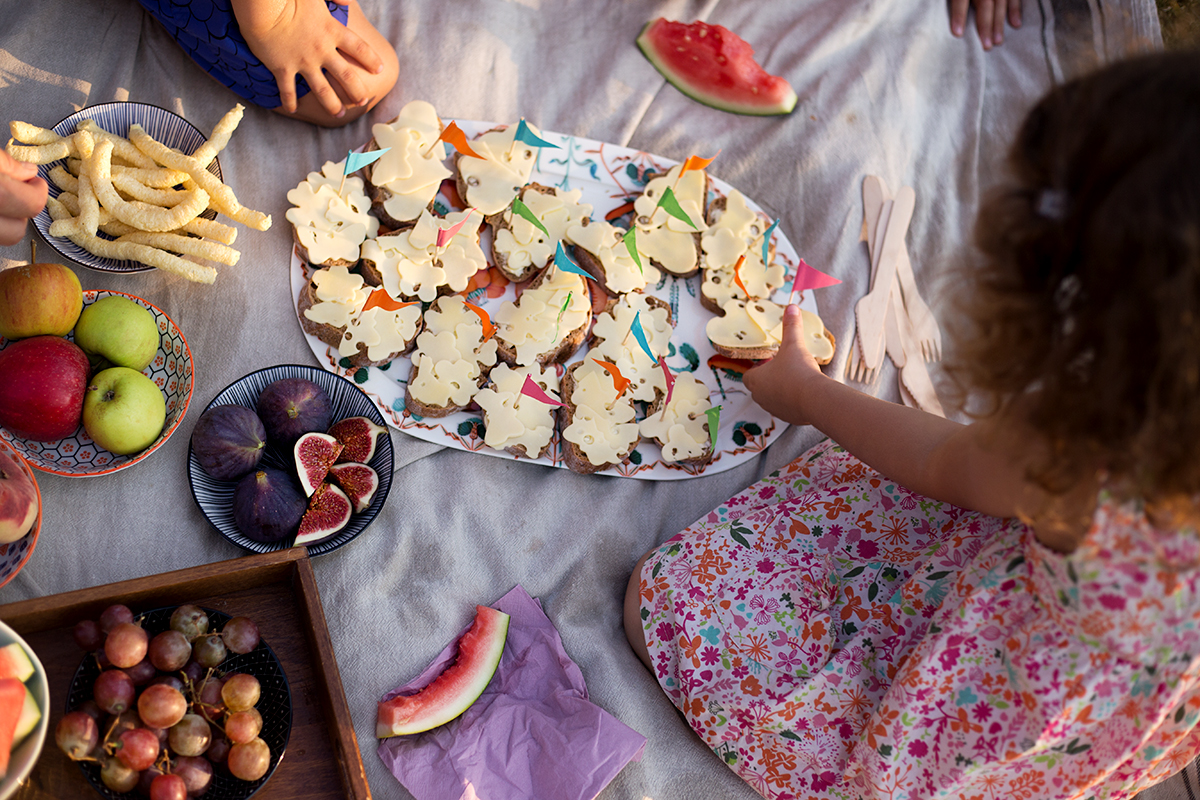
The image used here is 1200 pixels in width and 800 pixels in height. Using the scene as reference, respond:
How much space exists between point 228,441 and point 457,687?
522 mm

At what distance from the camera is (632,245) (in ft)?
4.62

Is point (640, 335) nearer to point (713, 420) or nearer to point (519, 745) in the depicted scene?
point (713, 420)

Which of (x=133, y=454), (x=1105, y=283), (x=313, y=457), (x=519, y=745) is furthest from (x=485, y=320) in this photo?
(x=1105, y=283)

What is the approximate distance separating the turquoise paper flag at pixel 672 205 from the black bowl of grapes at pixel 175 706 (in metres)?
0.98

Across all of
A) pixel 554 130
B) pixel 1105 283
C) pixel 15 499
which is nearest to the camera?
pixel 1105 283

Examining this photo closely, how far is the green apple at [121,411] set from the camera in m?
1.08

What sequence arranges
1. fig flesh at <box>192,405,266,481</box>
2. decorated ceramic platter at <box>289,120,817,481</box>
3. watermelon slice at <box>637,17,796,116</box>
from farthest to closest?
watermelon slice at <box>637,17,796,116</box>, decorated ceramic platter at <box>289,120,817,481</box>, fig flesh at <box>192,405,266,481</box>

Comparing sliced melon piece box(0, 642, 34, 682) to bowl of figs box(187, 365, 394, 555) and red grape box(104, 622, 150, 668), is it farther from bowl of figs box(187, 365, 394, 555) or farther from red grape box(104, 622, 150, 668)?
bowl of figs box(187, 365, 394, 555)

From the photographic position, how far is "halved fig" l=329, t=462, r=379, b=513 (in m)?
1.18

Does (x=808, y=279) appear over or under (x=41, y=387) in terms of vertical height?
over

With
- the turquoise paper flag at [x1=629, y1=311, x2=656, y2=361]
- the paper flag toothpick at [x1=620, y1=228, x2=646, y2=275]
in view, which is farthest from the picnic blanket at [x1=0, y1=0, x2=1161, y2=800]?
the paper flag toothpick at [x1=620, y1=228, x2=646, y2=275]

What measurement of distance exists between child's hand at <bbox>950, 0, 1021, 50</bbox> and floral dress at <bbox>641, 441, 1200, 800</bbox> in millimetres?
1298

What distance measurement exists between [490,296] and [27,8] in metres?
1.05

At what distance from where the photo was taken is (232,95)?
4.81 ft
